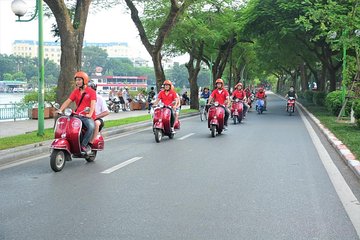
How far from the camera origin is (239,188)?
22.0ft

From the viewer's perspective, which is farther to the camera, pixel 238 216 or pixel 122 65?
pixel 122 65

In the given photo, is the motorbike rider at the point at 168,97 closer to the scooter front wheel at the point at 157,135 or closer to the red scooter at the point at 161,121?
the red scooter at the point at 161,121

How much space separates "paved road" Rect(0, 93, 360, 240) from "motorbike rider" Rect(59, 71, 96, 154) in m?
0.52

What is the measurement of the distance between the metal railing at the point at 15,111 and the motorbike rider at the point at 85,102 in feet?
41.5

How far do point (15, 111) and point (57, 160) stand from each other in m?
13.6

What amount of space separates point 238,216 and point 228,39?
108 ft

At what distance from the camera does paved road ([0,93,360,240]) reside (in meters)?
4.70

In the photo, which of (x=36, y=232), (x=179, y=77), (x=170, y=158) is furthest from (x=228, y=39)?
(x=179, y=77)

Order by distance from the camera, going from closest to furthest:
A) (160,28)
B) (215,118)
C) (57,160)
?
(57,160) → (215,118) → (160,28)

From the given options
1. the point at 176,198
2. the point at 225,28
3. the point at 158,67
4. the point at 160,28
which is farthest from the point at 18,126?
the point at 225,28

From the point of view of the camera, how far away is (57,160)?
8.12 metres

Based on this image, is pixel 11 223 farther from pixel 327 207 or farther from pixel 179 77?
pixel 179 77

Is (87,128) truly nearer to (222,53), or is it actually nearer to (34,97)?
(34,97)

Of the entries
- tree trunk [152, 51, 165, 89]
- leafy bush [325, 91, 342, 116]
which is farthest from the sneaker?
leafy bush [325, 91, 342, 116]
